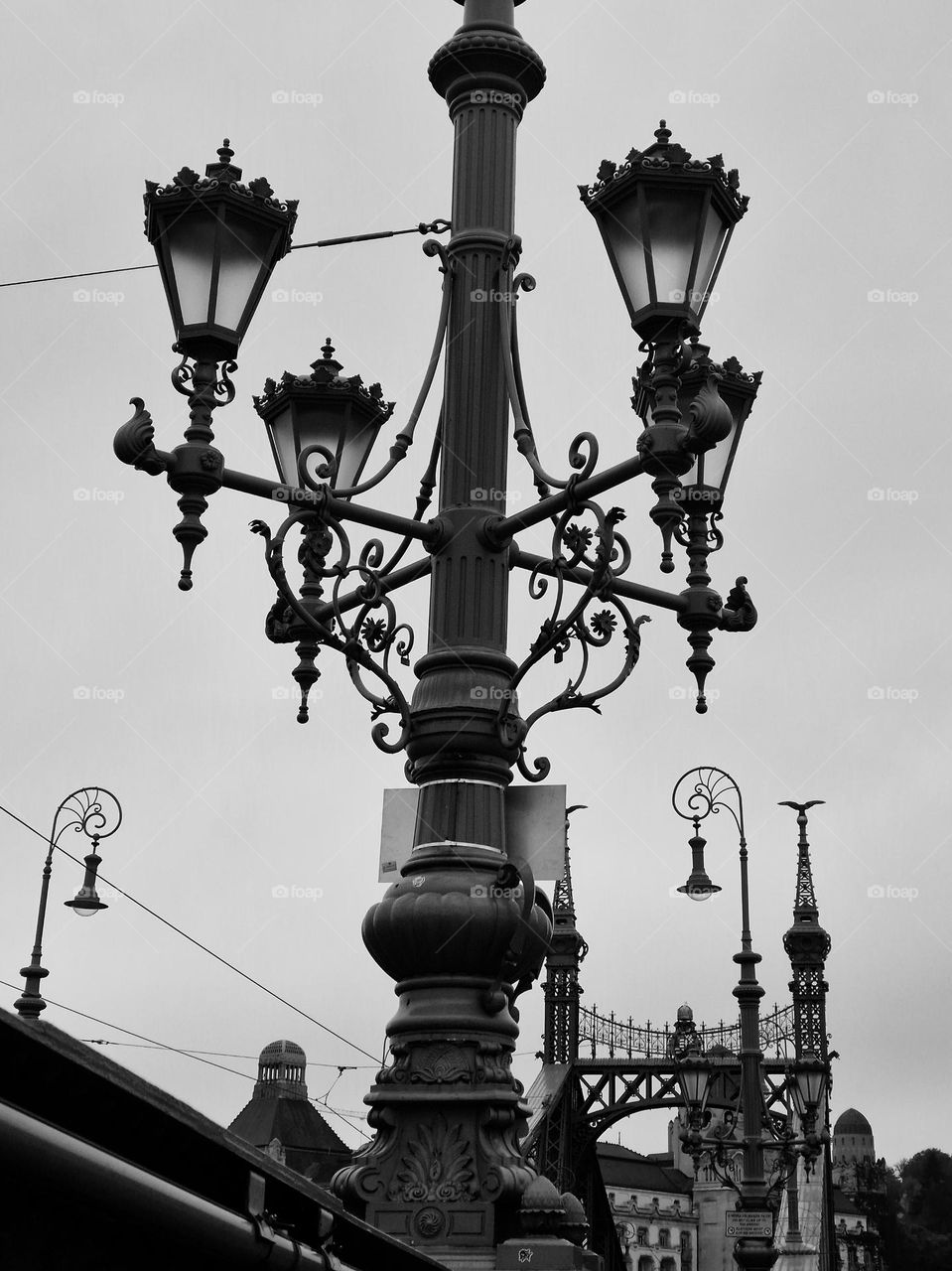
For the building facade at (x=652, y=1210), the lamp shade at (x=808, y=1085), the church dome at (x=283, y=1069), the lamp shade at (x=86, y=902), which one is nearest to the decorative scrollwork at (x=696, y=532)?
the lamp shade at (x=86, y=902)

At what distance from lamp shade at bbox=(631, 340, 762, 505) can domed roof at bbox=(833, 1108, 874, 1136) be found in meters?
135

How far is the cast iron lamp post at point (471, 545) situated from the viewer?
5176 mm

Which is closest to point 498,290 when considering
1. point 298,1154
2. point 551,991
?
point 551,991

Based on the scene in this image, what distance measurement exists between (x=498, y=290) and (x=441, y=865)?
7.45 ft

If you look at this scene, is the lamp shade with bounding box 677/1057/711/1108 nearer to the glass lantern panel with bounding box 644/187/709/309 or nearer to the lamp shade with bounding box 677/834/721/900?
the lamp shade with bounding box 677/834/721/900

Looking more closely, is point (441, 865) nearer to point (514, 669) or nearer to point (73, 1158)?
point (514, 669)

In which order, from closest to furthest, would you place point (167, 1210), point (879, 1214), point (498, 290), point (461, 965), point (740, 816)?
point (167, 1210)
point (461, 965)
point (498, 290)
point (740, 816)
point (879, 1214)

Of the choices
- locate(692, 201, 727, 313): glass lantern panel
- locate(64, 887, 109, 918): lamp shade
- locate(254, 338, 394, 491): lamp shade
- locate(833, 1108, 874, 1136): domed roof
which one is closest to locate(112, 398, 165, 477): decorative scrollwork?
locate(254, 338, 394, 491): lamp shade

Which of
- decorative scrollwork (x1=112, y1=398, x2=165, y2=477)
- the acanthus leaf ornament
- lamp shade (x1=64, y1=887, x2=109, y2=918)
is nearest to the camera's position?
A: the acanthus leaf ornament

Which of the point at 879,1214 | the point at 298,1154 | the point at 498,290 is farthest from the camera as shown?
the point at 879,1214

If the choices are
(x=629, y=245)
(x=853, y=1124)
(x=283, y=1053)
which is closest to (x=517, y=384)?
(x=629, y=245)

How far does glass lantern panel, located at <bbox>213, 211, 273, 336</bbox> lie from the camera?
5957mm

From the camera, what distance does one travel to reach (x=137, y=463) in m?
5.76

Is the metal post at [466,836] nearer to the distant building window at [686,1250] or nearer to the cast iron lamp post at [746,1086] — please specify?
the cast iron lamp post at [746,1086]
